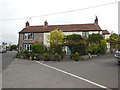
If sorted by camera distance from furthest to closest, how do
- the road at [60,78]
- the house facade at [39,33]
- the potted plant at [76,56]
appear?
the house facade at [39,33], the potted plant at [76,56], the road at [60,78]

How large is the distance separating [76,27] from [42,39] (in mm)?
9197

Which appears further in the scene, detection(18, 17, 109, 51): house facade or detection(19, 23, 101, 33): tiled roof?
detection(18, 17, 109, 51): house facade

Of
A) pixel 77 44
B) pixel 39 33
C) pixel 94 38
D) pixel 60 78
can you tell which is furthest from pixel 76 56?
pixel 39 33

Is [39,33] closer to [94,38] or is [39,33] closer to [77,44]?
[77,44]

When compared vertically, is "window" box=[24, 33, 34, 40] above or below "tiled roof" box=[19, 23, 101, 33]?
below

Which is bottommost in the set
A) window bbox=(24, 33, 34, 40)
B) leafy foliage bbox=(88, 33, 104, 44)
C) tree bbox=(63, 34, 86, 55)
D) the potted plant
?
the potted plant

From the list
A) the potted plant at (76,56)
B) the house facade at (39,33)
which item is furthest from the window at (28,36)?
the potted plant at (76,56)

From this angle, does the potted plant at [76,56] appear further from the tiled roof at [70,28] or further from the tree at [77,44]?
the tiled roof at [70,28]

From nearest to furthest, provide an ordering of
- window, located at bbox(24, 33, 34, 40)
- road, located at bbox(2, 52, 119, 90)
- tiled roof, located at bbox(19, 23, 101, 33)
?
road, located at bbox(2, 52, 119, 90) → tiled roof, located at bbox(19, 23, 101, 33) → window, located at bbox(24, 33, 34, 40)

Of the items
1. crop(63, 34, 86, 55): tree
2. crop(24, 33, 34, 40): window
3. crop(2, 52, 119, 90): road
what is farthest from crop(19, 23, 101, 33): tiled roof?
crop(2, 52, 119, 90): road

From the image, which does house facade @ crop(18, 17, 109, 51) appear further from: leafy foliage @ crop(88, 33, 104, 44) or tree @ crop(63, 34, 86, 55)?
tree @ crop(63, 34, 86, 55)

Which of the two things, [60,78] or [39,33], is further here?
[39,33]

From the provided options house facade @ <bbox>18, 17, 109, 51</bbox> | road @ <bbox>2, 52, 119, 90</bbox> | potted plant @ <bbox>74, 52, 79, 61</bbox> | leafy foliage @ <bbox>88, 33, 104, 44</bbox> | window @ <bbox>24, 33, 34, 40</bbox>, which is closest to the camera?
road @ <bbox>2, 52, 119, 90</bbox>

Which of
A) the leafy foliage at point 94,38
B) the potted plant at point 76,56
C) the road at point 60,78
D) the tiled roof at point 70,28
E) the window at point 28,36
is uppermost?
the tiled roof at point 70,28
